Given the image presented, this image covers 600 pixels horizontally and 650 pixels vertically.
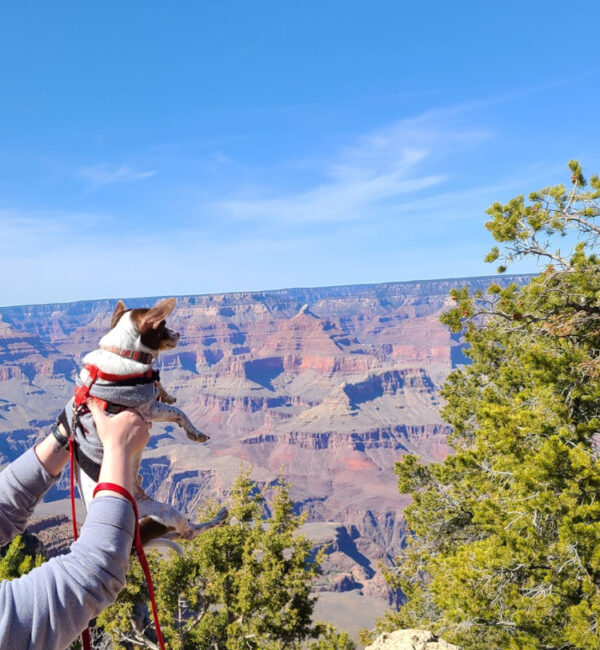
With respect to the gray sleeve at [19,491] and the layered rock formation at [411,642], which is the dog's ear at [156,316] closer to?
the gray sleeve at [19,491]

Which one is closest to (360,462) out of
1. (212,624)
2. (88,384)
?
(212,624)

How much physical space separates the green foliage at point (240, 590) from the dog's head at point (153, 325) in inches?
611

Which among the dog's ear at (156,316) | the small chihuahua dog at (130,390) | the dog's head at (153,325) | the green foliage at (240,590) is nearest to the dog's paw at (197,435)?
the small chihuahua dog at (130,390)

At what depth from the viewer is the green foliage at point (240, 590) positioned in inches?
639

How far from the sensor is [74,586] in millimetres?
1562

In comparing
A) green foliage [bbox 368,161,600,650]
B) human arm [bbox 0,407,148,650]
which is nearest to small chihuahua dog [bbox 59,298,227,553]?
human arm [bbox 0,407,148,650]

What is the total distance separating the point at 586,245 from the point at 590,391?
295cm

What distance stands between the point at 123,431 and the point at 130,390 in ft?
0.99

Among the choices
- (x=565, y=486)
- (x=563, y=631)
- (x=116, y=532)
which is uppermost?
(x=116, y=532)

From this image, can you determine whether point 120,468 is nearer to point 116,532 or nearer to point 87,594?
point 116,532

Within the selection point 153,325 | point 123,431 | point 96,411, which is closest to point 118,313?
point 153,325

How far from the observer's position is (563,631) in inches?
325

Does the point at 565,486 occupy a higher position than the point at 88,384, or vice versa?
the point at 88,384

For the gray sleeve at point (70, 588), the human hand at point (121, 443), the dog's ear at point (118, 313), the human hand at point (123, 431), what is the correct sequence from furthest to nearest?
the dog's ear at point (118, 313)
the human hand at point (123, 431)
the human hand at point (121, 443)
the gray sleeve at point (70, 588)
